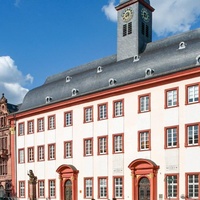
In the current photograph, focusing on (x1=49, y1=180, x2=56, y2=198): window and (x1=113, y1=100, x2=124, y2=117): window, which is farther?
(x1=49, y1=180, x2=56, y2=198): window

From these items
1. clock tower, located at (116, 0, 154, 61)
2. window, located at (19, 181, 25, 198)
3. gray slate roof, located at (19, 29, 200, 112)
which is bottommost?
window, located at (19, 181, 25, 198)

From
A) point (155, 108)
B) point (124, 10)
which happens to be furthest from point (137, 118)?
point (124, 10)

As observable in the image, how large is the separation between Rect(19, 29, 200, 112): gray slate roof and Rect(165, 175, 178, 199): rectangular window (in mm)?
9339

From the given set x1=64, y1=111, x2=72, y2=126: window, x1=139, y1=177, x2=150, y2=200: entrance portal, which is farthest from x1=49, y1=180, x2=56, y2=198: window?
x1=139, y1=177, x2=150, y2=200: entrance portal

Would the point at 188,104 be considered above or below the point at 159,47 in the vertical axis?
below

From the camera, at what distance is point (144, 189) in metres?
35.8

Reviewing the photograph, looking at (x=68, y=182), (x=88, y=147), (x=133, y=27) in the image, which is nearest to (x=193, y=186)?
(x=88, y=147)

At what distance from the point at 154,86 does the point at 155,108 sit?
208 cm

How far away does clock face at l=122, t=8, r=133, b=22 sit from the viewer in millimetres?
46469

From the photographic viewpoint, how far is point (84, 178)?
41.4 m

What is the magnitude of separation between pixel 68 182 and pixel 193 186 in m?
16.2

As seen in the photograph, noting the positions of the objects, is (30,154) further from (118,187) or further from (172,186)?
(172,186)

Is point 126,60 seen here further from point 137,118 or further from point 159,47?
point 137,118

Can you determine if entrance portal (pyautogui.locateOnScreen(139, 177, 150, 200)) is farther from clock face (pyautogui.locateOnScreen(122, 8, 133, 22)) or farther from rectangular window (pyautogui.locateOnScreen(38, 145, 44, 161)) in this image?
clock face (pyautogui.locateOnScreen(122, 8, 133, 22))
